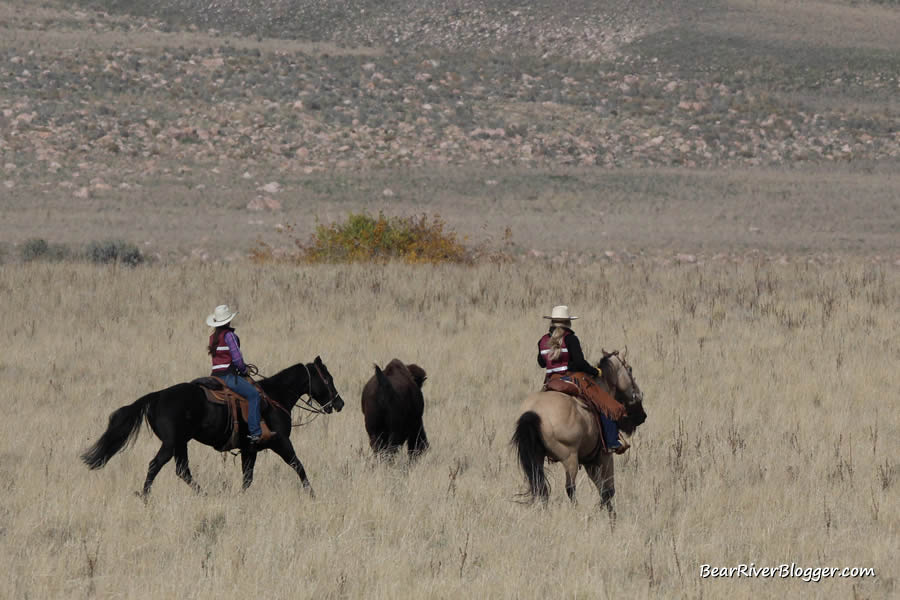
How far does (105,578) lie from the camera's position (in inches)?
275

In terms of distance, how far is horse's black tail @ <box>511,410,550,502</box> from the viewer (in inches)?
314

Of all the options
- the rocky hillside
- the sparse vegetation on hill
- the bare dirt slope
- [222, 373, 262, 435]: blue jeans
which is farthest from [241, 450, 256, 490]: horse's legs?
the rocky hillside

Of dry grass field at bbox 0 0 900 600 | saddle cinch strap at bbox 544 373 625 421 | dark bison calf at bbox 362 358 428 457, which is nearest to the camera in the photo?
dry grass field at bbox 0 0 900 600

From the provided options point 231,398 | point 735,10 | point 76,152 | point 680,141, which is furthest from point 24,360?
point 735,10

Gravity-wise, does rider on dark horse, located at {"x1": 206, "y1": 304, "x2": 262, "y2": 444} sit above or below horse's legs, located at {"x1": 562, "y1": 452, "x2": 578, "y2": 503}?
above

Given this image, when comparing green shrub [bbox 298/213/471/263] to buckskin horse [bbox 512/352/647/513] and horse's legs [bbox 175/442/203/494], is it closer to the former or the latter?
horse's legs [bbox 175/442/203/494]

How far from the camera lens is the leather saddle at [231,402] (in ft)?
28.9

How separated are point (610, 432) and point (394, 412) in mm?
2133

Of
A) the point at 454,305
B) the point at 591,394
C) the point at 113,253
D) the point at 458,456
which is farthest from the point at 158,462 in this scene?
the point at 113,253

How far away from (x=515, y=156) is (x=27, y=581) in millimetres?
38329

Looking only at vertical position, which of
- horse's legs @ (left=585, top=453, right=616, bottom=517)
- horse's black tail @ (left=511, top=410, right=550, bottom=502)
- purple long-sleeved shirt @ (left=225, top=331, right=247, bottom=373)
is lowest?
horse's legs @ (left=585, top=453, right=616, bottom=517)

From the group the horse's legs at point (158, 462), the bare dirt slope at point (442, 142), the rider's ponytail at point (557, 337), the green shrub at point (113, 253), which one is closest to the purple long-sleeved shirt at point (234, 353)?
the horse's legs at point (158, 462)

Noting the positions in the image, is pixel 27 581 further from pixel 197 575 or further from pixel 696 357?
pixel 696 357

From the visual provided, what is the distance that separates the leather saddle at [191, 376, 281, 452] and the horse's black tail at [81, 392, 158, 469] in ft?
1.37
